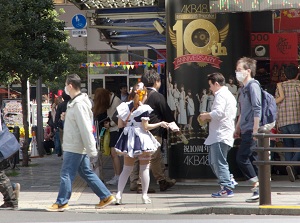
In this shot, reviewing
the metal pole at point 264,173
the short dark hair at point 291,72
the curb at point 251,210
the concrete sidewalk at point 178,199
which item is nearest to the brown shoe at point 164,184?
the concrete sidewalk at point 178,199

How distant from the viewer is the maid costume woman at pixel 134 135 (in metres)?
11.6

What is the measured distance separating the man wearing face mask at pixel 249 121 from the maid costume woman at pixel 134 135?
1.23 meters

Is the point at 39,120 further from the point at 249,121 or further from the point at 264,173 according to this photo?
the point at 264,173

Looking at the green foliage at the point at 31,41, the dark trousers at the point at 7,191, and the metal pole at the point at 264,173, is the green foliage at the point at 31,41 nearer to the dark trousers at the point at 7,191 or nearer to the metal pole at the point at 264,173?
the dark trousers at the point at 7,191

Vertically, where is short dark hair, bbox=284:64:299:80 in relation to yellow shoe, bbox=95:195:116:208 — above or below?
above

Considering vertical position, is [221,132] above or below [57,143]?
above

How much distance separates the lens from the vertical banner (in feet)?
45.9

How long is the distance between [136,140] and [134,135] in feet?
0.26

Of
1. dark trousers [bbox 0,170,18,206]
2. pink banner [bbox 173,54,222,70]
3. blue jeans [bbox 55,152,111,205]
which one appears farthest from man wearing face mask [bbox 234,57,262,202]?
dark trousers [bbox 0,170,18,206]

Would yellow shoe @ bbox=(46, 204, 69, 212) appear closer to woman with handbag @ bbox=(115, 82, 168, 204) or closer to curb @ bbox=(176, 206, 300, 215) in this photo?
woman with handbag @ bbox=(115, 82, 168, 204)

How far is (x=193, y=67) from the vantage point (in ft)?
46.1

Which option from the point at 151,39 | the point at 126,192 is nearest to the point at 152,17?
the point at 151,39

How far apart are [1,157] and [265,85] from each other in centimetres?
621

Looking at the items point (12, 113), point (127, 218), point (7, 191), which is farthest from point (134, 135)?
point (12, 113)
